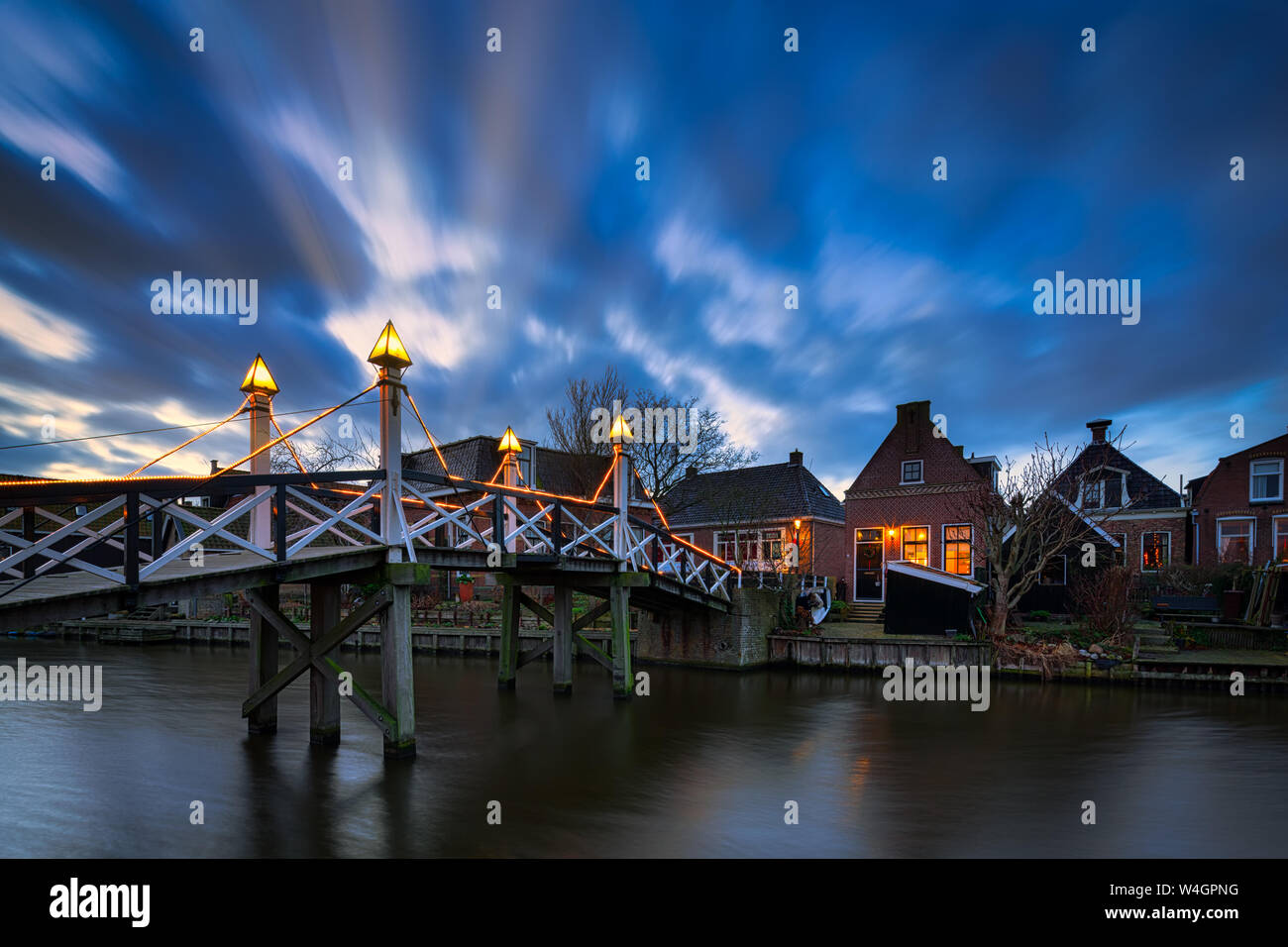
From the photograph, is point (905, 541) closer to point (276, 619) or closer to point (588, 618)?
point (588, 618)

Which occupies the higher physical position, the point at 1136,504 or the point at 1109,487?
the point at 1109,487

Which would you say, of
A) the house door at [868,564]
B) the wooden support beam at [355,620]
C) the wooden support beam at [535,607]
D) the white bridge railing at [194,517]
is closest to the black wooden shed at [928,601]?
the house door at [868,564]

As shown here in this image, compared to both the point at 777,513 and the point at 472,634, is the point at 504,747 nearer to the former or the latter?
the point at 472,634

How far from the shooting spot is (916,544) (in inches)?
1040

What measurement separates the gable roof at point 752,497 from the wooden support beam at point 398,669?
1912cm

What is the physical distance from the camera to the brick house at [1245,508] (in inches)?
1015

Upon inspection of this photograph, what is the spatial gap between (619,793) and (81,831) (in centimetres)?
625

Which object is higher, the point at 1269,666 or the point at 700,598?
the point at 700,598

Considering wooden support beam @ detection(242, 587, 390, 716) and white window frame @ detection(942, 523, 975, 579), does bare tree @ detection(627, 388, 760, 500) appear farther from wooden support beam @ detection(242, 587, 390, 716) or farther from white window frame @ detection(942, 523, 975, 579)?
wooden support beam @ detection(242, 587, 390, 716)

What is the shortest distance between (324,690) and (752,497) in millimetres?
22267

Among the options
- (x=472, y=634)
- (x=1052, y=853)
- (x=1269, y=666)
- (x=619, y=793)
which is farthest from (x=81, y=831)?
(x=1269, y=666)

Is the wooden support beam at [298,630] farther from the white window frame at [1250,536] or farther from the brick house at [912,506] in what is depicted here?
the white window frame at [1250,536]

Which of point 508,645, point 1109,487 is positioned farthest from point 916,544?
point 508,645
